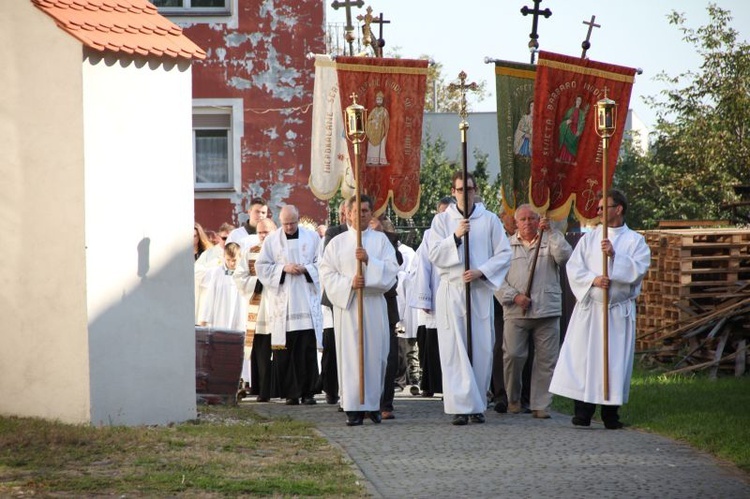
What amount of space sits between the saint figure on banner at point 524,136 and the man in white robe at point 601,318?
7.56 ft

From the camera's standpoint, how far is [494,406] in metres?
14.2

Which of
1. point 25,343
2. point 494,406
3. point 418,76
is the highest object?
point 418,76

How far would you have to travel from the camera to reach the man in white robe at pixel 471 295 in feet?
41.5

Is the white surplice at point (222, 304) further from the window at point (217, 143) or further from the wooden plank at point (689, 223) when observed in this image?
the wooden plank at point (689, 223)

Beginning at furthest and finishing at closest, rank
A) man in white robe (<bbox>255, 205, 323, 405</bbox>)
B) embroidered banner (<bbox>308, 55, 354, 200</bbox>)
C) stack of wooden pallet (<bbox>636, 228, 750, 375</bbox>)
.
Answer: stack of wooden pallet (<bbox>636, 228, 750, 375</bbox>) → embroidered banner (<bbox>308, 55, 354, 200</bbox>) → man in white robe (<bbox>255, 205, 323, 405</bbox>)

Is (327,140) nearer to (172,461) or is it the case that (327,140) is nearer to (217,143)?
(172,461)

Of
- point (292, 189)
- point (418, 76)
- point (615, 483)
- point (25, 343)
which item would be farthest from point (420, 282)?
point (292, 189)

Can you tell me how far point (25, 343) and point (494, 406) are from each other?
4.76 m

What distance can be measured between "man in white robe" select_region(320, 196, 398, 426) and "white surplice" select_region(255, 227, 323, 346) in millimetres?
1983

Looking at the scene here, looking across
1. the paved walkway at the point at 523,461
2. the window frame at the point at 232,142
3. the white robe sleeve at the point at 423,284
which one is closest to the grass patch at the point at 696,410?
the paved walkway at the point at 523,461

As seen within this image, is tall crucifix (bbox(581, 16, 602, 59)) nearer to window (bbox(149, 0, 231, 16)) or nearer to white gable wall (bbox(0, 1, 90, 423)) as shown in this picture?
white gable wall (bbox(0, 1, 90, 423))

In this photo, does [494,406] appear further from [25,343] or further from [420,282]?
[25,343]

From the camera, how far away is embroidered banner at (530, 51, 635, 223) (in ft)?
46.2

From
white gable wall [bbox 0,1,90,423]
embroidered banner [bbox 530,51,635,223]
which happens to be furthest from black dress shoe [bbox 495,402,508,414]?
white gable wall [bbox 0,1,90,423]
